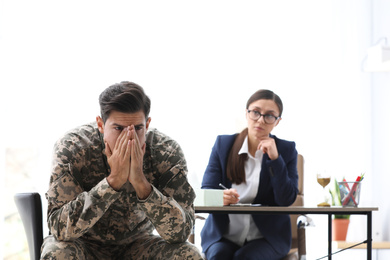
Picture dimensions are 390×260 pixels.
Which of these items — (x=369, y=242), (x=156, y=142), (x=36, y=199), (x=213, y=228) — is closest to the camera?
(x=36, y=199)

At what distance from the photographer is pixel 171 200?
179 centimetres

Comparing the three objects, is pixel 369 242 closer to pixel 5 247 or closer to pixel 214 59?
pixel 214 59

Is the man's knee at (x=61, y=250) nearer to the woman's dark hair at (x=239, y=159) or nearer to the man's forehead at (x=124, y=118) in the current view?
the man's forehead at (x=124, y=118)

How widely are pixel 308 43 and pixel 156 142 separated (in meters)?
2.72

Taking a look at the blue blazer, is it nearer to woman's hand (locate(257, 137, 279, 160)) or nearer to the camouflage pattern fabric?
woman's hand (locate(257, 137, 279, 160))

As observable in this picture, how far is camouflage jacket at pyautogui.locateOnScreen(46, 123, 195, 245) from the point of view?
67.7 inches

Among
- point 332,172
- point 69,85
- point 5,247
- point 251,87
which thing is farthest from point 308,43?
point 5,247

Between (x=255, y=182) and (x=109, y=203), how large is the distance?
3.44ft

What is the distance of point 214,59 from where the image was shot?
13.8ft

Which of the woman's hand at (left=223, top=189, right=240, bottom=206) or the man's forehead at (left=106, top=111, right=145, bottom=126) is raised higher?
the man's forehead at (left=106, top=111, right=145, bottom=126)

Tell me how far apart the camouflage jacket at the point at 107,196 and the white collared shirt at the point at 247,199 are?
64 centimetres

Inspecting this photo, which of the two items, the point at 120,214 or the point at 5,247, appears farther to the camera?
the point at 5,247

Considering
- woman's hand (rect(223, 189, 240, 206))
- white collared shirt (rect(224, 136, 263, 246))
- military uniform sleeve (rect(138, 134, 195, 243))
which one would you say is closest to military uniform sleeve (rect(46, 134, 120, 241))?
military uniform sleeve (rect(138, 134, 195, 243))

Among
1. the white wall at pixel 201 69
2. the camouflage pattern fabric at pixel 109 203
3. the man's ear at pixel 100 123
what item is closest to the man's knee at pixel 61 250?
the camouflage pattern fabric at pixel 109 203
